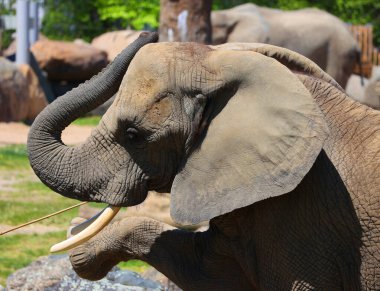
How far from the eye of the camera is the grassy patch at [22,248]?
7.69 meters

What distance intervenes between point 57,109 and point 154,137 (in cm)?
45

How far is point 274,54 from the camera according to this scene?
14.7ft

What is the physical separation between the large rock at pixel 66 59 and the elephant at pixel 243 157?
609 inches

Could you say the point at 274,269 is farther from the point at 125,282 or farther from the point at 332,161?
the point at 125,282

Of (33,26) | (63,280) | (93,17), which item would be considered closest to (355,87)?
(33,26)

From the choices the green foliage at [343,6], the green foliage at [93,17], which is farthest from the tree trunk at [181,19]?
the green foliage at [343,6]

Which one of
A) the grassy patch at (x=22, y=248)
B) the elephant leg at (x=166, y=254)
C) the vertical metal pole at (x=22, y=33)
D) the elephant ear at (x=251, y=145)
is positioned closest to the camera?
the elephant ear at (x=251, y=145)

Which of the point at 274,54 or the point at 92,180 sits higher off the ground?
the point at 274,54

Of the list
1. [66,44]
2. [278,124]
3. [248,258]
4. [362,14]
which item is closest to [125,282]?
[248,258]

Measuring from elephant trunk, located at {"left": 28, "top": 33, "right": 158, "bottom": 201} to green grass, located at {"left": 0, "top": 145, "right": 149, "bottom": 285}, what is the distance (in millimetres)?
2982

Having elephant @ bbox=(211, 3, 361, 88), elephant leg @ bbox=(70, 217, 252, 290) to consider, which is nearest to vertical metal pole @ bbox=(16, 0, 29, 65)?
elephant @ bbox=(211, 3, 361, 88)

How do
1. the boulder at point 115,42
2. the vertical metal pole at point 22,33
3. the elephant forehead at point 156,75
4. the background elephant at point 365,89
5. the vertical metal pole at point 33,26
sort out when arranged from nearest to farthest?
1. the elephant forehead at point 156,75
2. the vertical metal pole at point 22,33
3. the background elephant at point 365,89
4. the boulder at point 115,42
5. the vertical metal pole at point 33,26

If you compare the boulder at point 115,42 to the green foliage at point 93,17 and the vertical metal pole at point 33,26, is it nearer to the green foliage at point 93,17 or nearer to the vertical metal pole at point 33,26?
the vertical metal pole at point 33,26

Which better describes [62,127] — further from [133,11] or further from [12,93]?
[133,11]
